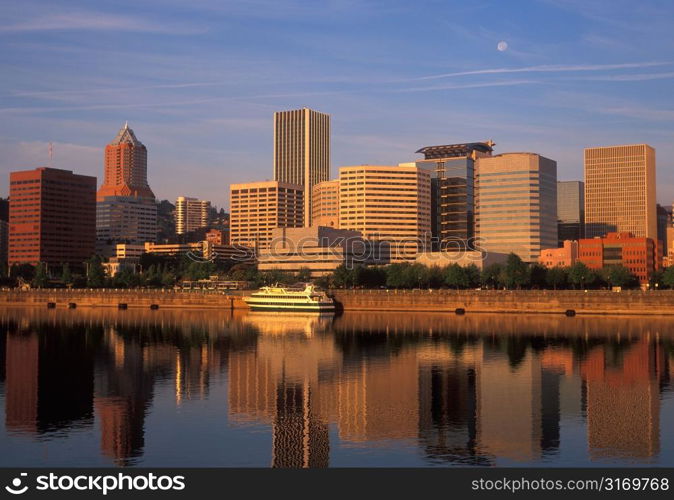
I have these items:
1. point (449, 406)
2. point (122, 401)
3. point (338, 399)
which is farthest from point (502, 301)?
point (122, 401)

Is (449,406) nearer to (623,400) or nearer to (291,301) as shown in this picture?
(623,400)

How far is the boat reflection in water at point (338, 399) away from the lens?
44.8 m

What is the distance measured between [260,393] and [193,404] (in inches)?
254

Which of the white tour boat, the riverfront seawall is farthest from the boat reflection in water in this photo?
the white tour boat

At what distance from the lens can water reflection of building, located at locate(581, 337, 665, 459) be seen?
46031 millimetres

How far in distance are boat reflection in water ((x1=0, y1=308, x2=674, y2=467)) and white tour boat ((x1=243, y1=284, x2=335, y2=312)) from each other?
53876mm

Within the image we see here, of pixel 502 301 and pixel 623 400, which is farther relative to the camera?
pixel 502 301

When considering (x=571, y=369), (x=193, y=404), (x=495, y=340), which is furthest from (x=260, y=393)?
(x=495, y=340)

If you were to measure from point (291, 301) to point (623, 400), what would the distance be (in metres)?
115

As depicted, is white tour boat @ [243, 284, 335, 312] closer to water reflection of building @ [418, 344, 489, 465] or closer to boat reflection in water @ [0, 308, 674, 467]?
boat reflection in water @ [0, 308, 674, 467]

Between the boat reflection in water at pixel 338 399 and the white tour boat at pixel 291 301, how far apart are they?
5388 centimetres

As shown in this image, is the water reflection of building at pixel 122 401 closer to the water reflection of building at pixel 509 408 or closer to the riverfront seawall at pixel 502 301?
the water reflection of building at pixel 509 408

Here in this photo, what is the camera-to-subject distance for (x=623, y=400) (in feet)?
197
